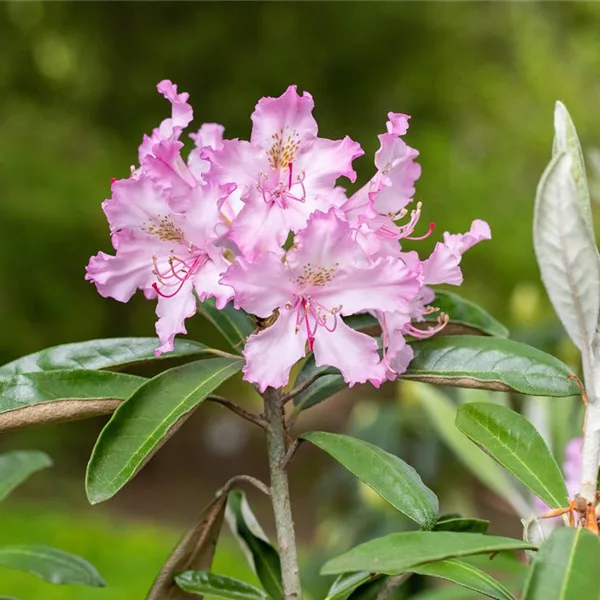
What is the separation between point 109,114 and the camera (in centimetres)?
511

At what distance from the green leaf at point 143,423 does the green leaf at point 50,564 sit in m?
0.25

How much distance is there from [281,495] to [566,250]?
0.29 meters

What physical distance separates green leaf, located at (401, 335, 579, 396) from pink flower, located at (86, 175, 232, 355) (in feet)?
0.57

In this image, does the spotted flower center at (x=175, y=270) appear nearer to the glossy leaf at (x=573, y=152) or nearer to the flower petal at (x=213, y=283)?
the flower petal at (x=213, y=283)

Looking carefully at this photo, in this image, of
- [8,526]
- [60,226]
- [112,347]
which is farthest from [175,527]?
[112,347]

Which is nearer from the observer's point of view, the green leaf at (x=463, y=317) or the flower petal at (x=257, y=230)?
the flower petal at (x=257, y=230)

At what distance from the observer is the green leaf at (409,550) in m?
0.48

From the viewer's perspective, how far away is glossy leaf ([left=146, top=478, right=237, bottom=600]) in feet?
2.43

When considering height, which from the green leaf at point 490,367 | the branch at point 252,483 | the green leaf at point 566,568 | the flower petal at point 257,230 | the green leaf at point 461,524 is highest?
the flower petal at point 257,230

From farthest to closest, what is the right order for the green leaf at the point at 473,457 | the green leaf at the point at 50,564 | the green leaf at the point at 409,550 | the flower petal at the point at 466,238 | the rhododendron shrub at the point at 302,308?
the green leaf at the point at 473,457
the green leaf at the point at 50,564
the flower petal at the point at 466,238
the rhododendron shrub at the point at 302,308
the green leaf at the point at 409,550

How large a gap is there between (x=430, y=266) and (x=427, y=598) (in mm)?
730

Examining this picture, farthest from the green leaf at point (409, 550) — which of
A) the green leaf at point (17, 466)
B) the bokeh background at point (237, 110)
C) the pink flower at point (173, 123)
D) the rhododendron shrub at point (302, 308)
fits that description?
the bokeh background at point (237, 110)

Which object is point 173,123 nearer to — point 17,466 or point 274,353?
point 274,353

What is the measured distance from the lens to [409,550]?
515mm
